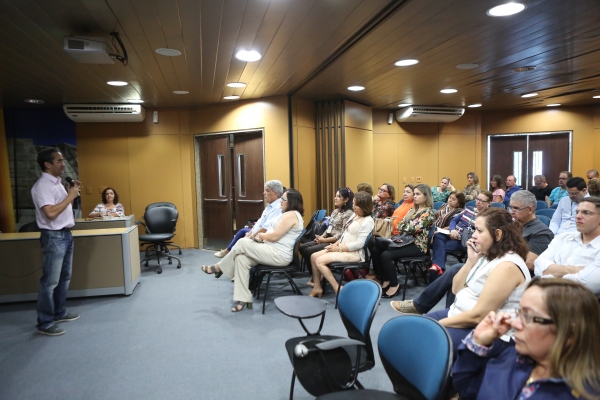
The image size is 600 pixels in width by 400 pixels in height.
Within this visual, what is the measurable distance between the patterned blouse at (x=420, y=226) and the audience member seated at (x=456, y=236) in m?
0.22

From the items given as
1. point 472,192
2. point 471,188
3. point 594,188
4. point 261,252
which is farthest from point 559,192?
point 261,252

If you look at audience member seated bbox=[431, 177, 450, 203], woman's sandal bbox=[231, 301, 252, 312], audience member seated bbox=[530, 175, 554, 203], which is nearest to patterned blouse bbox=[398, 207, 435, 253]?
woman's sandal bbox=[231, 301, 252, 312]

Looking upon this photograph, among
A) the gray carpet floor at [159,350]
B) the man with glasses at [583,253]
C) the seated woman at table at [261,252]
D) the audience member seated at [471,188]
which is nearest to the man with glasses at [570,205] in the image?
the gray carpet floor at [159,350]

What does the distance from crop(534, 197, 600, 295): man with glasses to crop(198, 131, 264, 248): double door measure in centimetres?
485

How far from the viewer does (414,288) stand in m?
4.75

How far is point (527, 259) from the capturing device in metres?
2.90

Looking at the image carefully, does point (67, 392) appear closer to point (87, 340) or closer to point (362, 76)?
point (87, 340)

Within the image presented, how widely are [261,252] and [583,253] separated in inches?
109

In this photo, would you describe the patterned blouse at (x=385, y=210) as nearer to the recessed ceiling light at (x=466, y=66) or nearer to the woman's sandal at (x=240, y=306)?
the recessed ceiling light at (x=466, y=66)

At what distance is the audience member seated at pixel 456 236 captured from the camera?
14.5ft

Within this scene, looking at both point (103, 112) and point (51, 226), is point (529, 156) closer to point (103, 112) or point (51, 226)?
point (103, 112)

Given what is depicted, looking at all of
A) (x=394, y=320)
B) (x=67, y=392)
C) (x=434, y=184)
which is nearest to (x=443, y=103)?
(x=434, y=184)

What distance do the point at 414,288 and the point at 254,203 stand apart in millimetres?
3307

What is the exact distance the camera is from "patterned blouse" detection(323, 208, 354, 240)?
484 centimetres
